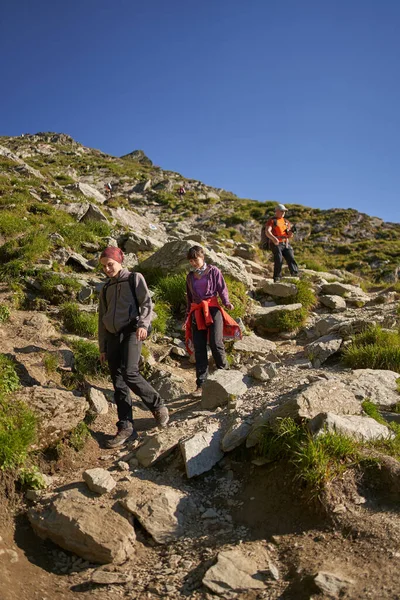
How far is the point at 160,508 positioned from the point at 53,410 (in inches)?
72.6

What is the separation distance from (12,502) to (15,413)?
38.9 inches

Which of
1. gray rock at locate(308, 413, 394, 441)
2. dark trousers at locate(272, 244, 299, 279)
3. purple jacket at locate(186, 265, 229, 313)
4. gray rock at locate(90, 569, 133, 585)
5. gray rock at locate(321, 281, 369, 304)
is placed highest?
dark trousers at locate(272, 244, 299, 279)

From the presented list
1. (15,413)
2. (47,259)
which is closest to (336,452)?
(15,413)

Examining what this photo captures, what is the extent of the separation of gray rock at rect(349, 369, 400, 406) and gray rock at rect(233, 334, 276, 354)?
7.48ft

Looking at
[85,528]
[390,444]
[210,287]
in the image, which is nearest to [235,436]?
[390,444]

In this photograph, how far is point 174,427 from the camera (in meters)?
4.97

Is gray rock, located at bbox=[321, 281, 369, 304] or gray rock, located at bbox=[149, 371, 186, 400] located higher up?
gray rock, located at bbox=[321, 281, 369, 304]

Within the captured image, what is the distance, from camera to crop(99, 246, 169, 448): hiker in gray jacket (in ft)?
16.3

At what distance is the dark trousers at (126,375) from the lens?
4953 millimetres

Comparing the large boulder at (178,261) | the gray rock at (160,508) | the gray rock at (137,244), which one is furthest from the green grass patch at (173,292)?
the gray rock at (160,508)

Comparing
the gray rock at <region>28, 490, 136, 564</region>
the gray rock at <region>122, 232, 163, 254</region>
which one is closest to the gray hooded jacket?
the gray rock at <region>28, 490, 136, 564</region>

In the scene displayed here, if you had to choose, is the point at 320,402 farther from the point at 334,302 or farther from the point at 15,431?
the point at 334,302

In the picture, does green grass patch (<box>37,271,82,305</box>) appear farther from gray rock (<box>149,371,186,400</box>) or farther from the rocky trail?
the rocky trail

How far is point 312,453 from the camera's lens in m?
3.60
